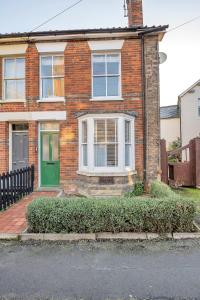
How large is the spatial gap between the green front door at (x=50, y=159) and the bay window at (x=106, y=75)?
2.74 meters

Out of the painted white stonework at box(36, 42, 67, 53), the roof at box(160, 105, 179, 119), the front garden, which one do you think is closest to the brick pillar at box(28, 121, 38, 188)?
the painted white stonework at box(36, 42, 67, 53)

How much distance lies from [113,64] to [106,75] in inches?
22.8

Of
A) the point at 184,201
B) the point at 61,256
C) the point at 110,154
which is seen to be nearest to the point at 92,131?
the point at 110,154

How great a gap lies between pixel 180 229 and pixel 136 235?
108 cm

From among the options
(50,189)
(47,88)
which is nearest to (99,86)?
(47,88)

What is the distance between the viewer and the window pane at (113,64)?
11.3 m

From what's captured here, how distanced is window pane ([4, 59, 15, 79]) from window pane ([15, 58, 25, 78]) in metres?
0.19

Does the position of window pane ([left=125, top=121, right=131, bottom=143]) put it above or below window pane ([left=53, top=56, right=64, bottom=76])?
below

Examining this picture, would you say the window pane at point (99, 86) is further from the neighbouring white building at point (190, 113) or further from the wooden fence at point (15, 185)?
the neighbouring white building at point (190, 113)

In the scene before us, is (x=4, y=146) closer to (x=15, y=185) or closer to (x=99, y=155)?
(x=15, y=185)

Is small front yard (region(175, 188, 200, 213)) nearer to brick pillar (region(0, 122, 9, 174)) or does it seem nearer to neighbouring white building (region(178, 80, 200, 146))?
brick pillar (region(0, 122, 9, 174))

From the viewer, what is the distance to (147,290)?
3801 millimetres

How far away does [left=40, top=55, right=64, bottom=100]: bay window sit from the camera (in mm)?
11555

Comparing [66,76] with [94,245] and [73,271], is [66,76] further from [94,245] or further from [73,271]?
[73,271]
